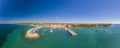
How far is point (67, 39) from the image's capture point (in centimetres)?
291

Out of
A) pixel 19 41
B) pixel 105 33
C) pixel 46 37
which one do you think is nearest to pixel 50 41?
pixel 46 37

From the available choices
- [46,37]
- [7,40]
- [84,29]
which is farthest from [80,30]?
[7,40]

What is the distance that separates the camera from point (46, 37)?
9.46ft

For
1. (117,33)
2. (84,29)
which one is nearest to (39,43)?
(84,29)

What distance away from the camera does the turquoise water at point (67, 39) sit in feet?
9.30

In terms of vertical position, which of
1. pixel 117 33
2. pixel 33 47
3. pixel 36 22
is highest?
pixel 36 22

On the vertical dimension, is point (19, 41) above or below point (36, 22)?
below

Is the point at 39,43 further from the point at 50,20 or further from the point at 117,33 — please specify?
the point at 117,33

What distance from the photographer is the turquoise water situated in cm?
283

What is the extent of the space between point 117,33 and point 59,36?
894mm

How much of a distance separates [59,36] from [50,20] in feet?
0.92

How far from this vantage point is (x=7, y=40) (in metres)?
2.91

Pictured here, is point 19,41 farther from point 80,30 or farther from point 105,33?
point 105,33

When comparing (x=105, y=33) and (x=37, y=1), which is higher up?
(x=37, y=1)
